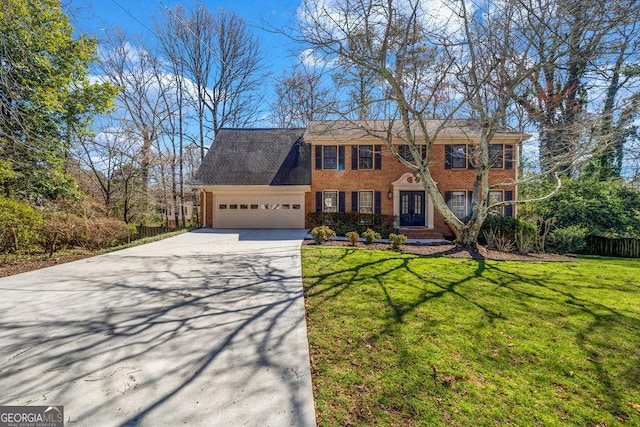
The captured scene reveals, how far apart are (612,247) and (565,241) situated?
→ 280cm

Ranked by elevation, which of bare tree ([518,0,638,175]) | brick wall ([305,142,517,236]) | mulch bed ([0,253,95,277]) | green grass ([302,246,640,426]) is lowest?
green grass ([302,246,640,426])

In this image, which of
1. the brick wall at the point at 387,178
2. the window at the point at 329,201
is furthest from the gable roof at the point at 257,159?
the window at the point at 329,201

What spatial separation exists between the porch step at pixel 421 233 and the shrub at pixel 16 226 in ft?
43.9

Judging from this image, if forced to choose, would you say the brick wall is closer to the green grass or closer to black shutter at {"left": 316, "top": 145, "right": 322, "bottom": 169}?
black shutter at {"left": 316, "top": 145, "right": 322, "bottom": 169}

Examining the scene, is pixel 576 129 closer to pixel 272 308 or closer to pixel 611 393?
pixel 611 393

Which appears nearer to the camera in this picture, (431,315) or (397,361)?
(397,361)

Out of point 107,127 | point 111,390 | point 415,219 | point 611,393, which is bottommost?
point 611,393

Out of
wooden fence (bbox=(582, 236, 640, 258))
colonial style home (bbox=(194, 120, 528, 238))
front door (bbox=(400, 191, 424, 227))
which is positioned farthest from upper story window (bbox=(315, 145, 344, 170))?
wooden fence (bbox=(582, 236, 640, 258))

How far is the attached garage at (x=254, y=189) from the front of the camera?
51.4ft

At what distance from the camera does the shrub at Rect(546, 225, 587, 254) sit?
11.2 m

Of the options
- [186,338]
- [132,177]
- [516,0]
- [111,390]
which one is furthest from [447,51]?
[132,177]

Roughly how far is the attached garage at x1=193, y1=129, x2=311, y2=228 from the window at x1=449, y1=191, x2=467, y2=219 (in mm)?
7584

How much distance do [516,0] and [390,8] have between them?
312cm

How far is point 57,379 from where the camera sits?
8.76 feet
